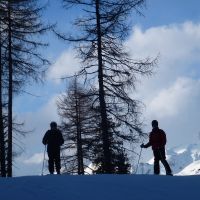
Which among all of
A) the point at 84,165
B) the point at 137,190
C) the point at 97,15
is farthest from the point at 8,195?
the point at 84,165

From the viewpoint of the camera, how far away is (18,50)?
933 inches

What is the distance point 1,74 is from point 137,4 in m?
6.79

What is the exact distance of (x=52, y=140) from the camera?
57.7 ft

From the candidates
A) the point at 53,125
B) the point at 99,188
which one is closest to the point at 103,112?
the point at 53,125

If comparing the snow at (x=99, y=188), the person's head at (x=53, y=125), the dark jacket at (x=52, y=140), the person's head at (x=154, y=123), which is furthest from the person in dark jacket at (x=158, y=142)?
the person's head at (x=53, y=125)

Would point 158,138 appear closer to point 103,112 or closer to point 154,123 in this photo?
point 154,123

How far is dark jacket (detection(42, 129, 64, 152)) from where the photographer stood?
57.7ft

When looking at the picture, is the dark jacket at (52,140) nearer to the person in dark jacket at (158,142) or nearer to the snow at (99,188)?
the snow at (99,188)

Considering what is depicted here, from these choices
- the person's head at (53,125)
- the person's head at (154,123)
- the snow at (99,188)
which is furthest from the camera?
the person's head at (53,125)

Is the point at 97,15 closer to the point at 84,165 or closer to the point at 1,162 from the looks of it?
the point at 1,162

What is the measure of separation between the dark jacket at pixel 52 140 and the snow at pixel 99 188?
296 cm

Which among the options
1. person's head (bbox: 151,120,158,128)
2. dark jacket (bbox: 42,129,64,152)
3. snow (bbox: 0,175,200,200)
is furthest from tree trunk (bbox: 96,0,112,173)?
snow (bbox: 0,175,200,200)

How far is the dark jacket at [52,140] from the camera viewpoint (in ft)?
57.7

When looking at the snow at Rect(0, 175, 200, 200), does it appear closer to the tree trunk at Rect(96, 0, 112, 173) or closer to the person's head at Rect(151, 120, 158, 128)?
the person's head at Rect(151, 120, 158, 128)
